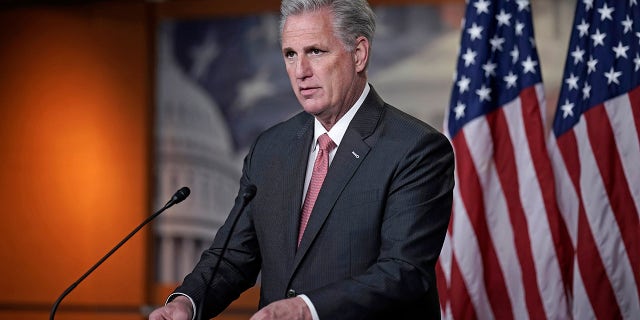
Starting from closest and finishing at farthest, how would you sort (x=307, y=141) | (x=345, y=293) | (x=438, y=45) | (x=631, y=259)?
(x=345, y=293) → (x=307, y=141) → (x=631, y=259) → (x=438, y=45)

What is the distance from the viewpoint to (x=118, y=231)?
548cm

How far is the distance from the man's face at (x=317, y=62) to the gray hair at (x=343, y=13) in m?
0.01

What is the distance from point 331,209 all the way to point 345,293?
24cm

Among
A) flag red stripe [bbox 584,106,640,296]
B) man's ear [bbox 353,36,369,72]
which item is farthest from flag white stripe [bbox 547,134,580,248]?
man's ear [bbox 353,36,369,72]

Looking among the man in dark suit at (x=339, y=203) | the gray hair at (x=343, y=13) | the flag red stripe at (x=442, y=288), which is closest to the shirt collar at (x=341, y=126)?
the man in dark suit at (x=339, y=203)

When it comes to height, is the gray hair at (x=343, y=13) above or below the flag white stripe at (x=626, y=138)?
above

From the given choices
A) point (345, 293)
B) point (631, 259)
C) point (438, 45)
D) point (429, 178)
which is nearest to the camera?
point (345, 293)

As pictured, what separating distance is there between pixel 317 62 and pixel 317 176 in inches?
11.5

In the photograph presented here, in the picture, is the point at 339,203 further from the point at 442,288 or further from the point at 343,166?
the point at 442,288

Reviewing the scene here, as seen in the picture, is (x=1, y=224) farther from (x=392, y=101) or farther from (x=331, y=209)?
(x=331, y=209)

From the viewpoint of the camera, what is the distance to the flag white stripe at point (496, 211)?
3408 mm

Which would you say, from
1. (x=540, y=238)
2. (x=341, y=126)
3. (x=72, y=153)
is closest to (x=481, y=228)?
(x=540, y=238)

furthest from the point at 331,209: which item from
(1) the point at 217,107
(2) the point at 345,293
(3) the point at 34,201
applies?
(3) the point at 34,201

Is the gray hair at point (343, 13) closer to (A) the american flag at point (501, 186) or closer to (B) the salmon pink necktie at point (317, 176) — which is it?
(B) the salmon pink necktie at point (317, 176)
